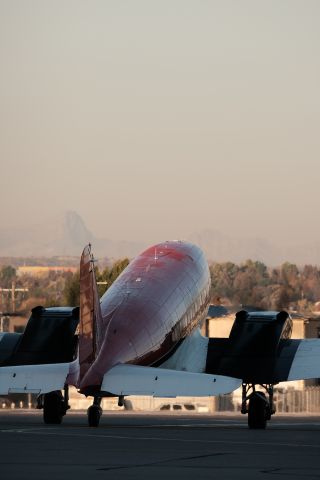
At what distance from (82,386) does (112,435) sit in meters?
4.35

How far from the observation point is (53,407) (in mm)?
49406

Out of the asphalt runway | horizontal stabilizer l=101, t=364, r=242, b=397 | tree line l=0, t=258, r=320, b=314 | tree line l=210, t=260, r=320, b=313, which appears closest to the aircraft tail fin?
horizontal stabilizer l=101, t=364, r=242, b=397

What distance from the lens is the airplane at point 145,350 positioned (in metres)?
44.6

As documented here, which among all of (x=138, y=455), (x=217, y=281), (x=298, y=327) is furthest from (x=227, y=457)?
(x=217, y=281)

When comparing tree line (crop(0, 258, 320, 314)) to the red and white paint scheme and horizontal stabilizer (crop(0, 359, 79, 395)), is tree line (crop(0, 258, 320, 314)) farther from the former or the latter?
horizontal stabilizer (crop(0, 359, 79, 395))

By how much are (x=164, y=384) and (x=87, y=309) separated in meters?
3.13

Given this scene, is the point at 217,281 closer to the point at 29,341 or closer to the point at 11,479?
the point at 29,341

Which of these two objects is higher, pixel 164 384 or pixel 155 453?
pixel 164 384

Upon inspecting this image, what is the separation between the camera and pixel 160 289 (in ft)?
184

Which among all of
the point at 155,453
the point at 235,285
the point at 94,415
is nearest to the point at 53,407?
the point at 94,415

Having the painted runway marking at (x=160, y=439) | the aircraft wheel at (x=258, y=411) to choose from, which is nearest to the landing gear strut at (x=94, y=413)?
the painted runway marking at (x=160, y=439)

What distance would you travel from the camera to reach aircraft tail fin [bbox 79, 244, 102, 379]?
146ft

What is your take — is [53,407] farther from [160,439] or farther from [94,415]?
[160,439]

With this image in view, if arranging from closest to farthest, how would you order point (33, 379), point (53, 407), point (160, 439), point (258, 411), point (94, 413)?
point (160, 439) < point (33, 379) < point (94, 413) < point (258, 411) < point (53, 407)
